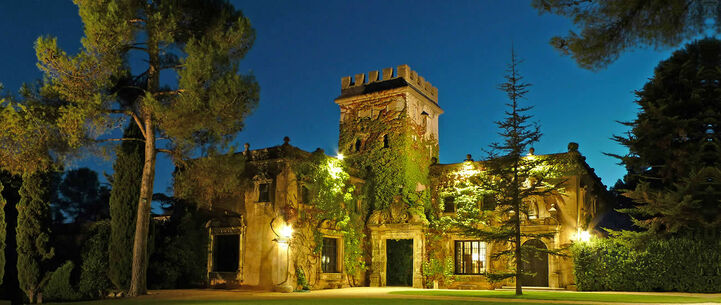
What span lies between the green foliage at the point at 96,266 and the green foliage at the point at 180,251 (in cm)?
193

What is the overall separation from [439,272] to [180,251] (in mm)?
10147

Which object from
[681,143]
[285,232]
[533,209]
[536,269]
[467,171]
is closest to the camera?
[681,143]

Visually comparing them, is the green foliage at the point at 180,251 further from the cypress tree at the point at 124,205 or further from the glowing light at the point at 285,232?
the glowing light at the point at 285,232

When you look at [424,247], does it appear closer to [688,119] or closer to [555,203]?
[555,203]

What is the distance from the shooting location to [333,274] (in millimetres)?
23375

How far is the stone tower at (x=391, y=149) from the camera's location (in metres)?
25.0

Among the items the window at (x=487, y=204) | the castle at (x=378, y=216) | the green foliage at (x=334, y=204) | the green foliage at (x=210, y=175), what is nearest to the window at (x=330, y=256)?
the castle at (x=378, y=216)

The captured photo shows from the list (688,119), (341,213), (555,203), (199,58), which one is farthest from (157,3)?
(688,119)

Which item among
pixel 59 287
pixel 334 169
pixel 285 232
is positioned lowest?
pixel 59 287

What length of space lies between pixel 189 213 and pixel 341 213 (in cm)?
586

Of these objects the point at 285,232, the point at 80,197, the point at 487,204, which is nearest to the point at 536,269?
the point at 487,204

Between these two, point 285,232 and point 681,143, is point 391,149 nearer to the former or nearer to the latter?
point 285,232

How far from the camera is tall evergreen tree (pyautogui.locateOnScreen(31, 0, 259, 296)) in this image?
1666 cm

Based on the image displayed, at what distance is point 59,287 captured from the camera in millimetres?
17000
